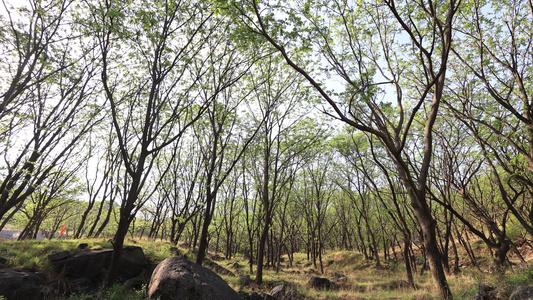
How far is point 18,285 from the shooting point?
288 inches

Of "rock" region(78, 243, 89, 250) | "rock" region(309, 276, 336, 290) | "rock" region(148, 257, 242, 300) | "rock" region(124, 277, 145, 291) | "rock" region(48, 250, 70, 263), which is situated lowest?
"rock" region(309, 276, 336, 290)

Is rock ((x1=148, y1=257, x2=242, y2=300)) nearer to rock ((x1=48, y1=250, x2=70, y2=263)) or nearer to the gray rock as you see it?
rock ((x1=48, y1=250, x2=70, y2=263))

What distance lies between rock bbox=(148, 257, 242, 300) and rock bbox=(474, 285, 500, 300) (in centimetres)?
721

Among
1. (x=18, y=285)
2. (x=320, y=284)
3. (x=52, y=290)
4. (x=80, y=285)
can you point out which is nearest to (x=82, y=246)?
(x=80, y=285)

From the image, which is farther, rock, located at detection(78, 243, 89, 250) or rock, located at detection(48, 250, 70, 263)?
rock, located at detection(78, 243, 89, 250)

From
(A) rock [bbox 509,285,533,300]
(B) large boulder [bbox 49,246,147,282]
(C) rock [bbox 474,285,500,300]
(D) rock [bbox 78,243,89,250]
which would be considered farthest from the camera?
(D) rock [bbox 78,243,89,250]

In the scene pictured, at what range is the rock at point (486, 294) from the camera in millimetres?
7164

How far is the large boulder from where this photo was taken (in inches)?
383

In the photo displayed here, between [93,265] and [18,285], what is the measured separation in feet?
9.60

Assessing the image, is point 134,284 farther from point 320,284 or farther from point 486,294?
point 486,294

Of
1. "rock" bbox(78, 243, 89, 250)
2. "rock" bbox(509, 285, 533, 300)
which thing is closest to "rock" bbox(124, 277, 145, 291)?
"rock" bbox(78, 243, 89, 250)

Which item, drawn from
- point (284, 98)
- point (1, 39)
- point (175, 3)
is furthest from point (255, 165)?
point (1, 39)

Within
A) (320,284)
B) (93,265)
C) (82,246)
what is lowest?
(320,284)

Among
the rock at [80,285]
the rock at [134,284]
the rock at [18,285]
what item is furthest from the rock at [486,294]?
the rock at [18,285]
